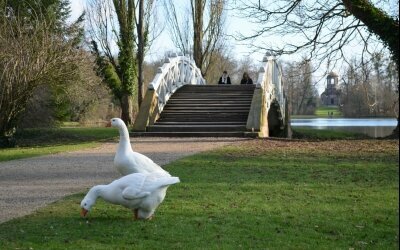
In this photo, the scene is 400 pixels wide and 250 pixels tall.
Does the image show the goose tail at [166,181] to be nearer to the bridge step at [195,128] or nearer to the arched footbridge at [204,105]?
the arched footbridge at [204,105]

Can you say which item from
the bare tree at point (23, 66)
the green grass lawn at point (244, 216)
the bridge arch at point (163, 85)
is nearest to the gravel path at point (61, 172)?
the green grass lawn at point (244, 216)

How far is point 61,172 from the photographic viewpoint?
12.6 m

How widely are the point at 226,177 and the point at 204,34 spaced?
103 ft

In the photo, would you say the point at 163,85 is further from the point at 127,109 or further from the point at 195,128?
the point at 127,109

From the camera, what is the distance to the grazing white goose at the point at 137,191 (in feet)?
22.6

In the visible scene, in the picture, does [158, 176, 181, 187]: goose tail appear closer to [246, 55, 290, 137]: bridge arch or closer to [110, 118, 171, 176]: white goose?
[110, 118, 171, 176]: white goose

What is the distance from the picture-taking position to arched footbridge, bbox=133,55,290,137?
23.1m

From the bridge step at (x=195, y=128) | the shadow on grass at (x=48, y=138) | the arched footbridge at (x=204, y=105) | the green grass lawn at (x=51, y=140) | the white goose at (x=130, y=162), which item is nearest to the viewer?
the white goose at (x=130, y=162)

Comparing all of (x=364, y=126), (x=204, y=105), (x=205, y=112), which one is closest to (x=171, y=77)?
(x=204, y=105)

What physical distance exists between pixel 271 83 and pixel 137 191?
71.7 feet

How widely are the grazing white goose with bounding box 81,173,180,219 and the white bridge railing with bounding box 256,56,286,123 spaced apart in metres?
18.1

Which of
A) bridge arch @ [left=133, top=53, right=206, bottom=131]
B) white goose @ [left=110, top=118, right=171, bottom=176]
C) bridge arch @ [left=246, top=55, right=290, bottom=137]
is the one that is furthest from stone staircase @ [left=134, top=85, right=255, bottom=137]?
white goose @ [left=110, top=118, right=171, bottom=176]

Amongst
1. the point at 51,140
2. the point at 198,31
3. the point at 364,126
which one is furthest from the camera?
the point at 364,126

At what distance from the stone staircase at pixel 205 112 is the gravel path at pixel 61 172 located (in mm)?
2551
